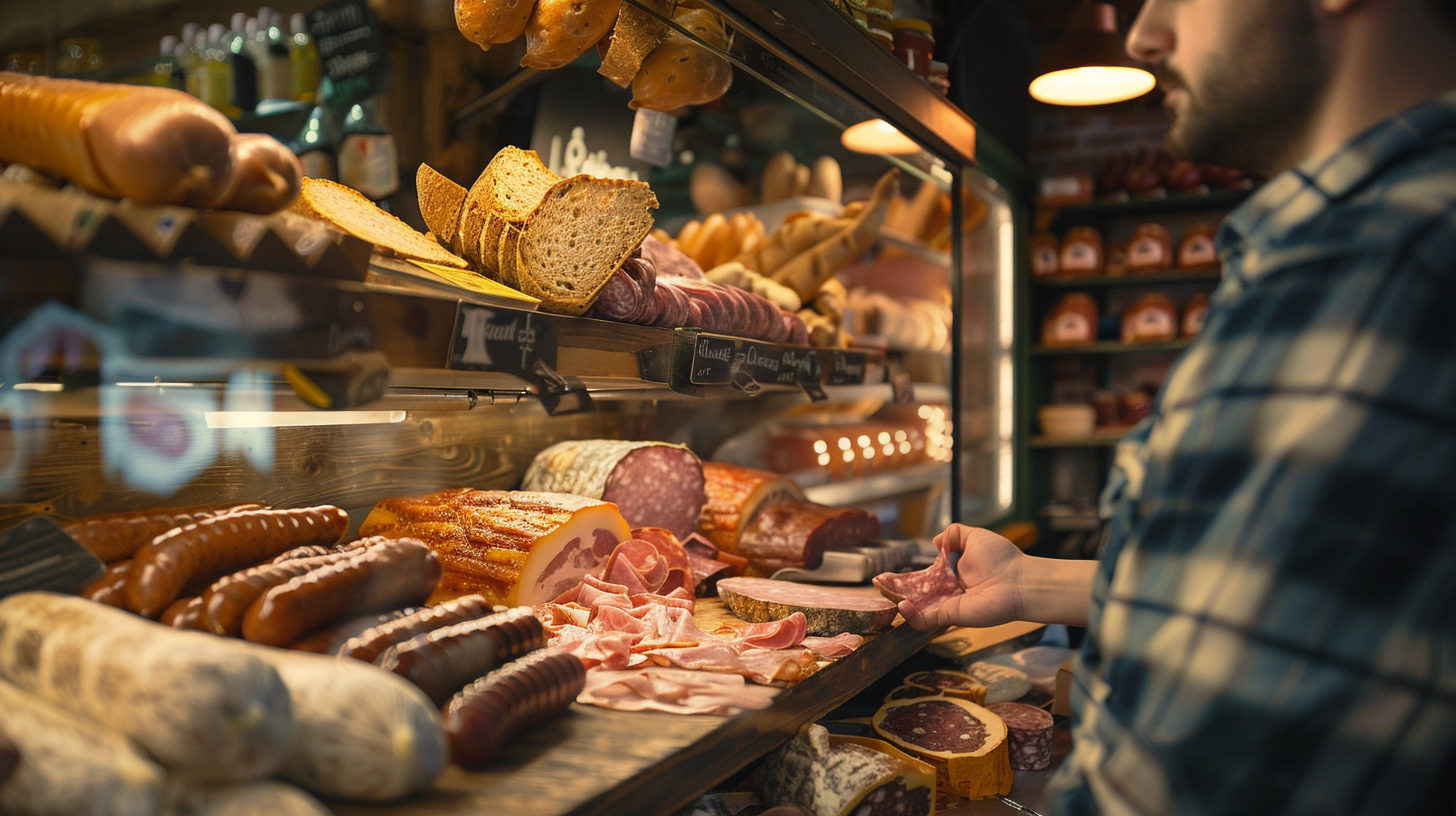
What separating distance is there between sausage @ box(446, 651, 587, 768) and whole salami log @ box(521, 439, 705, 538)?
100 cm

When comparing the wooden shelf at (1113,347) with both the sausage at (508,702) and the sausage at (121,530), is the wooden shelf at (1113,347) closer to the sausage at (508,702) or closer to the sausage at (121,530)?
the sausage at (508,702)

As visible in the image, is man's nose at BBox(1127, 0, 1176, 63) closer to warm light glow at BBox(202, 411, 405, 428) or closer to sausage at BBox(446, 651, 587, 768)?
sausage at BBox(446, 651, 587, 768)

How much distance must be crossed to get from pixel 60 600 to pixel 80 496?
72cm

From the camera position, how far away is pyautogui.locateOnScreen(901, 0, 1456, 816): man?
32.2 inches

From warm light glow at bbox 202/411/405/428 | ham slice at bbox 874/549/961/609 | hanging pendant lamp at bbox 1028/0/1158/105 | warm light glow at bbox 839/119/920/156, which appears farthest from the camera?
hanging pendant lamp at bbox 1028/0/1158/105

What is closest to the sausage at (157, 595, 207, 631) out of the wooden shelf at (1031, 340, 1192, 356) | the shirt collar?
the shirt collar

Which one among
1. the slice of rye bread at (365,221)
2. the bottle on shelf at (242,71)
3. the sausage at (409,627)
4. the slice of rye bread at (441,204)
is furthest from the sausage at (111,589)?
the bottle on shelf at (242,71)

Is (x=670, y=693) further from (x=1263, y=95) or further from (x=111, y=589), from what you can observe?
(x=1263, y=95)

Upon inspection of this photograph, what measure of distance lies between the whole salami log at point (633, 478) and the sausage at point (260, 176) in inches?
52.5

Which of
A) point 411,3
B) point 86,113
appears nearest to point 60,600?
point 86,113

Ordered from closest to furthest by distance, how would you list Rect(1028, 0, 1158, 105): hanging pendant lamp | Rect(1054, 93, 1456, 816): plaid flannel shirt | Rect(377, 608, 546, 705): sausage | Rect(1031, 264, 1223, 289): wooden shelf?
Rect(1054, 93, 1456, 816): plaid flannel shirt
Rect(377, 608, 546, 705): sausage
Rect(1028, 0, 1158, 105): hanging pendant lamp
Rect(1031, 264, 1223, 289): wooden shelf

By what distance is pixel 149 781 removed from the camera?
2.85 ft

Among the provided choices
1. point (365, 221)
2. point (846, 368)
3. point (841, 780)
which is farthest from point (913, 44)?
point (841, 780)

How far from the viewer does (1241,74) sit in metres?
1.03
